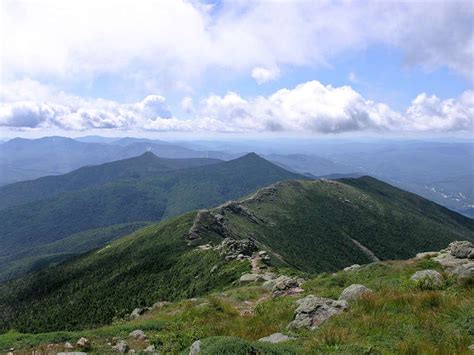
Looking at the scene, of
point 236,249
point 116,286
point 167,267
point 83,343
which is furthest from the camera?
point 116,286

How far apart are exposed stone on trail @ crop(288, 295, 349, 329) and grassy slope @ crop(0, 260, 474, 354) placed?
63 centimetres

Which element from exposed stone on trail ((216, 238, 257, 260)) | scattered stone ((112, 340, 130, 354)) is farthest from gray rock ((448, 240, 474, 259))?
exposed stone on trail ((216, 238, 257, 260))

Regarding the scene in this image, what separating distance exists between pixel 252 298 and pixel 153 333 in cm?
1512

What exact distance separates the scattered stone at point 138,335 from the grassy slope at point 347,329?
0.51 metres

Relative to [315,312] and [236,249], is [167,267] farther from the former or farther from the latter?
[315,312]

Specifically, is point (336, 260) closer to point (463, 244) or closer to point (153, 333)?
point (463, 244)

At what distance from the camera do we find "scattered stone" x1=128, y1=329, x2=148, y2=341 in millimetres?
20766

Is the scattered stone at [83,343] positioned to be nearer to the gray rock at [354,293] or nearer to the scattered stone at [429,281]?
the gray rock at [354,293]

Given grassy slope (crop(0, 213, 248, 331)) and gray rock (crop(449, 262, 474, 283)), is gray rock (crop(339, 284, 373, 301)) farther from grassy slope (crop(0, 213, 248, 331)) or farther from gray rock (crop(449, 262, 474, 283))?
grassy slope (crop(0, 213, 248, 331))

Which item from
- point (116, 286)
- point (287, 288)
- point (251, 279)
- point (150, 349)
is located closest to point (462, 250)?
point (287, 288)

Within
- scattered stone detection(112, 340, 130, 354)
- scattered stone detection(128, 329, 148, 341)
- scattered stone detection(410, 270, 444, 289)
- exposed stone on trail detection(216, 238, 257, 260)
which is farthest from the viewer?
exposed stone on trail detection(216, 238, 257, 260)

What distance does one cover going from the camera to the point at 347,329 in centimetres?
1536

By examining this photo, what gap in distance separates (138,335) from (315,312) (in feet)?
34.9

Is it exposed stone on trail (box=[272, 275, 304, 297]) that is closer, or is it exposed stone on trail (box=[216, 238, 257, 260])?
exposed stone on trail (box=[272, 275, 304, 297])
